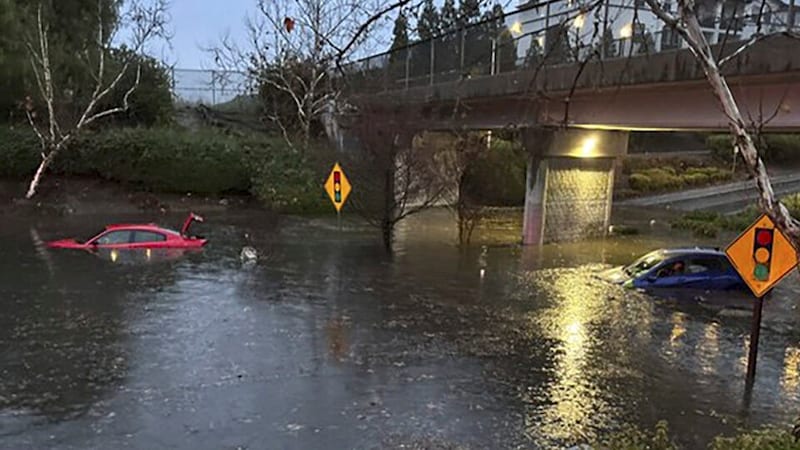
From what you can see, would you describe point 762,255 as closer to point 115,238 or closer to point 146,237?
point 146,237

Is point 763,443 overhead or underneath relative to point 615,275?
overhead

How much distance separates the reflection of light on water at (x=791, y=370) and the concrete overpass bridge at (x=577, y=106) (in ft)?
19.2

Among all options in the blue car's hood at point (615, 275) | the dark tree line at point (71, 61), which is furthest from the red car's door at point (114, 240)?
the blue car's hood at point (615, 275)

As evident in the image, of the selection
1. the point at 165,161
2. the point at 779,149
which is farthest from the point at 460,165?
the point at 779,149

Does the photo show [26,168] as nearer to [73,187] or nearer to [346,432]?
[73,187]

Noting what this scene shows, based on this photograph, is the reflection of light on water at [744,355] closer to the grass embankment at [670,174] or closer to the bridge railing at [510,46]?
the bridge railing at [510,46]

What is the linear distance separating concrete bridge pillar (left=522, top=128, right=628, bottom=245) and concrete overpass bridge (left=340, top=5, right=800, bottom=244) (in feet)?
0.14

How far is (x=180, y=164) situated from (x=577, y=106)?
67.6 feet

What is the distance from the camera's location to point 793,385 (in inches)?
489

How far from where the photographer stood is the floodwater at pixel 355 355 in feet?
32.0

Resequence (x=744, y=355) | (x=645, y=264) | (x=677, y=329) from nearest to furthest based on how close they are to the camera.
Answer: (x=744, y=355)
(x=677, y=329)
(x=645, y=264)

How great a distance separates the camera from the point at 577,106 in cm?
2483

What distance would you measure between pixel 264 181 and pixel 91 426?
1052 inches

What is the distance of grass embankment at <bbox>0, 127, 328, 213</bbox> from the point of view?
34062mm
